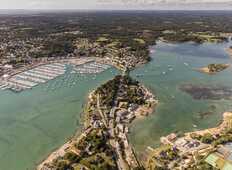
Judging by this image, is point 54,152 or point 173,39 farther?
point 173,39

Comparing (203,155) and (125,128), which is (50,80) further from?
(203,155)

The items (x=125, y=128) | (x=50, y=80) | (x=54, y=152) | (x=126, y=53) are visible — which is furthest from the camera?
(x=126, y=53)

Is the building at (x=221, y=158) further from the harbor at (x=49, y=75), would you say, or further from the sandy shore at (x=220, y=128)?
the harbor at (x=49, y=75)

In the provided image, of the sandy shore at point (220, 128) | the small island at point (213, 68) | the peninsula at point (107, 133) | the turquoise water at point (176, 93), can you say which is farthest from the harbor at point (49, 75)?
the sandy shore at point (220, 128)

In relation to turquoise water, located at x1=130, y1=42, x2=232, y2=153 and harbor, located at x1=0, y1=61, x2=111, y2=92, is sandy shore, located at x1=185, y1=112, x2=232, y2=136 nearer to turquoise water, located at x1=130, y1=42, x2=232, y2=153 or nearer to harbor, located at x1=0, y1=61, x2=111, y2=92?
turquoise water, located at x1=130, y1=42, x2=232, y2=153

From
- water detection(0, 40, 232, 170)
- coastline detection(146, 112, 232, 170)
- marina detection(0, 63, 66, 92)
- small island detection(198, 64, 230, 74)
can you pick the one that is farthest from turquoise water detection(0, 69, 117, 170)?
small island detection(198, 64, 230, 74)

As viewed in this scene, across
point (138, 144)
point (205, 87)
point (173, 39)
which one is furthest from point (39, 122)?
point (173, 39)
